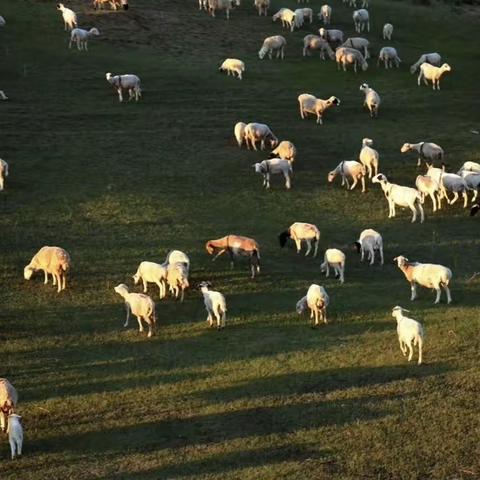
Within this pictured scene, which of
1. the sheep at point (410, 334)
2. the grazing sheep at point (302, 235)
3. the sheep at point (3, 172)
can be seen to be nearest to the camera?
the sheep at point (410, 334)

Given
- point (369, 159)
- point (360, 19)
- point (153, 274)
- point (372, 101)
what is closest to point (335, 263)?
point (153, 274)

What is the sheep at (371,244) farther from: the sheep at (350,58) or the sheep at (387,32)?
the sheep at (387,32)

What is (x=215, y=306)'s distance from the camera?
22109 mm

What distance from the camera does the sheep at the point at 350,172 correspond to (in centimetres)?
3288

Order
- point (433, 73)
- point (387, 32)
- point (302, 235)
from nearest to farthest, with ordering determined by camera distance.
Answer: point (302, 235), point (433, 73), point (387, 32)

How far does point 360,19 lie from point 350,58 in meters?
9.29

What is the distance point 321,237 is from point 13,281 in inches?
399

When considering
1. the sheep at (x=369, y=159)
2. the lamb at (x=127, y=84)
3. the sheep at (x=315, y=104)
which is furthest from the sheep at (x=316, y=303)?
the lamb at (x=127, y=84)

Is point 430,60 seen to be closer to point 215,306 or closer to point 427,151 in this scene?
point 427,151

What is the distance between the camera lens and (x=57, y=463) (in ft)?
54.7

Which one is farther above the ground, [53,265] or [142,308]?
[53,265]

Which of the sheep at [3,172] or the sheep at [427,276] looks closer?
the sheep at [427,276]

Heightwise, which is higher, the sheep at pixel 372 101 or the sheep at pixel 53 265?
the sheep at pixel 372 101

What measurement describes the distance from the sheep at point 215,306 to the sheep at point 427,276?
5.33 metres
